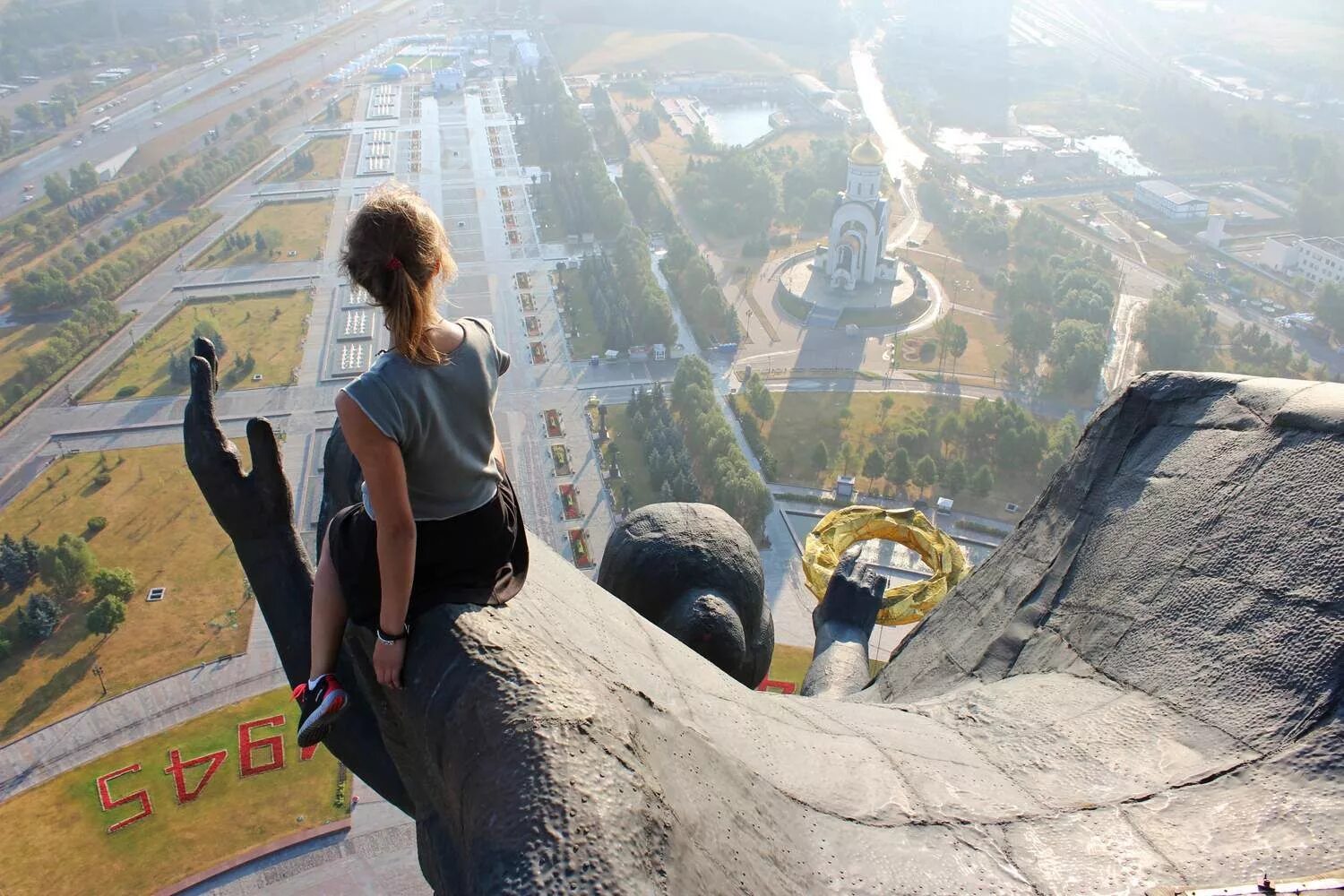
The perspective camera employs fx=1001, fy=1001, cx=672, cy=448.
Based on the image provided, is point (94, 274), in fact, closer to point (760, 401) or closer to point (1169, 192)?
point (760, 401)

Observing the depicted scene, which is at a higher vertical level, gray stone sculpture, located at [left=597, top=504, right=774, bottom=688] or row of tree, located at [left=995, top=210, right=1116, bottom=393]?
gray stone sculpture, located at [left=597, top=504, right=774, bottom=688]

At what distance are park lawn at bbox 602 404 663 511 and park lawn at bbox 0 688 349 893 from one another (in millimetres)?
14431

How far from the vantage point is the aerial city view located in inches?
174

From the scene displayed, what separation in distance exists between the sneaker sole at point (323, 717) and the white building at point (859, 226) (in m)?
50.4

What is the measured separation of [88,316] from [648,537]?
50.9 meters

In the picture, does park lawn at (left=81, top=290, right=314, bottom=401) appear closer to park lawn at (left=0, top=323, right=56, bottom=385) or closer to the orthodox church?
park lawn at (left=0, top=323, right=56, bottom=385)

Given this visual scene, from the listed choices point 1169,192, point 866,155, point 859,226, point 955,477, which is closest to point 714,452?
point 955,477

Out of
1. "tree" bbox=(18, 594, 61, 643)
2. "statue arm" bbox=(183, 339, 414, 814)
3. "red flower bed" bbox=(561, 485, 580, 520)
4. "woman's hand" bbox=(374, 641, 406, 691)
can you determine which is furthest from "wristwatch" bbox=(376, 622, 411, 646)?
"tree" bbox=(18, 594, 61, 643)

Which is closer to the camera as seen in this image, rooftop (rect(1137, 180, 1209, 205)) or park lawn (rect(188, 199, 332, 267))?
park lawn (rect(188, 199, 332, 267))

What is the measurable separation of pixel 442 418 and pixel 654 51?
10950 centimetres

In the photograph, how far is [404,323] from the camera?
432 centimetres

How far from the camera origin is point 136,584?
3319 centimetres

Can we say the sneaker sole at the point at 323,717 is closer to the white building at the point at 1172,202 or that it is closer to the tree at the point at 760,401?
the tree at the point at 760,401

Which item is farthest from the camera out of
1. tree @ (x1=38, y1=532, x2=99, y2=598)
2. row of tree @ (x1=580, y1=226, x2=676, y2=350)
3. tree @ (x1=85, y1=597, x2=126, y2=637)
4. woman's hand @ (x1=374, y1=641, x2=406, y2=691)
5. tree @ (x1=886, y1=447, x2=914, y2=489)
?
row of tree @ (x1=580, y1=226, x2=676, y2=350)
